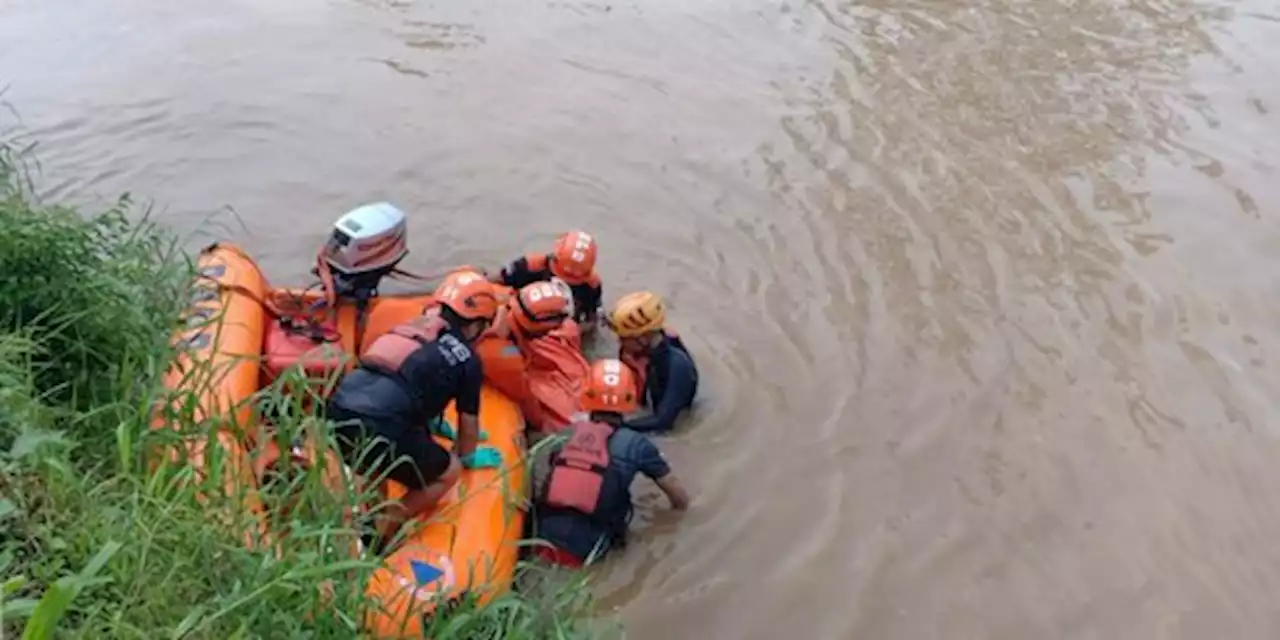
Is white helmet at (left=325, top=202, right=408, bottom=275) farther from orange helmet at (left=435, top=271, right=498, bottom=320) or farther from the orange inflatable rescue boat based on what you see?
orange helmet at (left=435, top=271, right=498, bottom=320)

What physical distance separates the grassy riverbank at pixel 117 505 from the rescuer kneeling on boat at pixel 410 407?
51 centimetres

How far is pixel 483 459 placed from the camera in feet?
15.0

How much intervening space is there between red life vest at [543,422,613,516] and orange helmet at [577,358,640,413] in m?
0.17

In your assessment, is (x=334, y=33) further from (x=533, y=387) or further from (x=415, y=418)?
(x=415, y=418)

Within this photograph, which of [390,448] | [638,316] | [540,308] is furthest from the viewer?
[638,316]

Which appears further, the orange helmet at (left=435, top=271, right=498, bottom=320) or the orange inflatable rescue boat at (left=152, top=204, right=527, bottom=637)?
the orange helmet at (left=435, top=271, right=498, bottom=320)

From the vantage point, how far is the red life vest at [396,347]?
4.21 meters

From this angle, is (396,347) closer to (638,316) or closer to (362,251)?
(362,251)

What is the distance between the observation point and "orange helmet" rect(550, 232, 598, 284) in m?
5.62

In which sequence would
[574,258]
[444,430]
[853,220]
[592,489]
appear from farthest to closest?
[853,220], [574,258], [444,430], [592,489]

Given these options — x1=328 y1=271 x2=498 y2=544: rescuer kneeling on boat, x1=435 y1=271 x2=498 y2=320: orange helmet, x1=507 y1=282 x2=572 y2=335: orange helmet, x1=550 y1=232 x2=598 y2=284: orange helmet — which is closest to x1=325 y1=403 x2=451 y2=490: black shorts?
x1=328 y1=271 x2=498 y2=544: rescuer kneeling on boat

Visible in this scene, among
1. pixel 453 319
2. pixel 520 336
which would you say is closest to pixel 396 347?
pixel 453 319

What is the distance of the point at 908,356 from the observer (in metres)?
5.75

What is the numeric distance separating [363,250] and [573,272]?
1.03m
